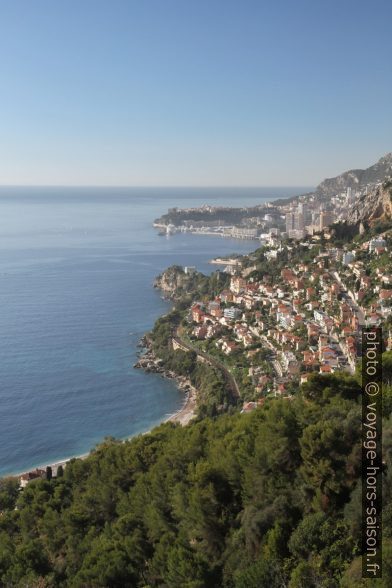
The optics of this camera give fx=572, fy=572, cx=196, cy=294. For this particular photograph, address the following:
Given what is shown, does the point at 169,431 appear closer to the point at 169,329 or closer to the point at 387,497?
the point at 387,497

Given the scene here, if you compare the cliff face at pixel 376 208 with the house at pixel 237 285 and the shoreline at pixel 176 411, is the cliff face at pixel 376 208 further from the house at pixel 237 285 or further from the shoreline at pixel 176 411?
the shoreline at pixel 176 411

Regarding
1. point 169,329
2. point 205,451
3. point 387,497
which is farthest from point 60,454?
point 387,497

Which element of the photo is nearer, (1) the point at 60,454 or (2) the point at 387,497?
(2) the point at 387,497

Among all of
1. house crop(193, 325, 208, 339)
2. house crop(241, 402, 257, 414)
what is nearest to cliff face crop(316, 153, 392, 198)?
house crop(193, 325, 208, 339)

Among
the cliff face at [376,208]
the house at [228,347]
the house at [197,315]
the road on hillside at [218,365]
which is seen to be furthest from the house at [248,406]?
the cliff face at [376,208]

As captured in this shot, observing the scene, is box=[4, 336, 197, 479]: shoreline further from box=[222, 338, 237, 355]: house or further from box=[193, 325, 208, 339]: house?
box=[193, 325, 208, 339]: house

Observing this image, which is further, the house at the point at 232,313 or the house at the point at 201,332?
the house at the point at 232,313
